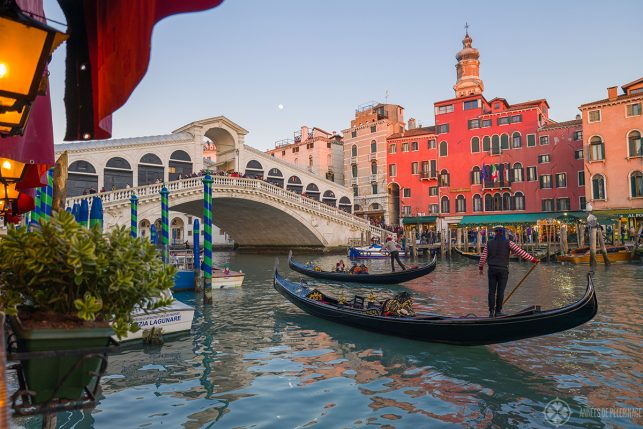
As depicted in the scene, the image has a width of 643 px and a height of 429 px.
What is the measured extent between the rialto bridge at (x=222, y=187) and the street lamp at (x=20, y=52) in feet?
59.4

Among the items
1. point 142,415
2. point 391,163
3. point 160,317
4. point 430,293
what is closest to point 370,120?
point 391,163

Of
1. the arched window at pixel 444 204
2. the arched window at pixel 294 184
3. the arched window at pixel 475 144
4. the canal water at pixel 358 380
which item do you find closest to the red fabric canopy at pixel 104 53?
the canal water at pixel 358 380

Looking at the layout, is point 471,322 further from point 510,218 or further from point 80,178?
point 510,218

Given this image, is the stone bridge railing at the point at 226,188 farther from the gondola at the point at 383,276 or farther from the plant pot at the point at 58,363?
the plant pot at the point at 58,363

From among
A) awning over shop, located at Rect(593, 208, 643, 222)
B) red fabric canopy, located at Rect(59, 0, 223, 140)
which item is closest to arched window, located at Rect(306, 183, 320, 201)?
awning over shop, located at Rect(593, 208, 643, 222)

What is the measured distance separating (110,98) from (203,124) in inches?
1088

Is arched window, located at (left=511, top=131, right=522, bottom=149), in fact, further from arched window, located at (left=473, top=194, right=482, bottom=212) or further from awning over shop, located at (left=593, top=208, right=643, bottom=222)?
awning over shop, located at (left=593, top=208, right=643, bottom=222)

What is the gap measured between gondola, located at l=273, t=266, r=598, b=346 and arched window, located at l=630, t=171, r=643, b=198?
72.9ft

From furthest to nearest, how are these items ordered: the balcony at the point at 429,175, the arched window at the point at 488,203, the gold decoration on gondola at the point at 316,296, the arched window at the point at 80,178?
the balcony at the point at 429,175 < the arched window at the point at 488,203 < the arched window at the point at 80,178 < the gold decoration on gondola at the point at 316,296

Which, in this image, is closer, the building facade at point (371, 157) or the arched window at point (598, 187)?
the arched window at point (598, 187)

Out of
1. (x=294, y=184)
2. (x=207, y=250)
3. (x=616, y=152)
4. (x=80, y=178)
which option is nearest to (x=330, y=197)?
(x=294, y=184)

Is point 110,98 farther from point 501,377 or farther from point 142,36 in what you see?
point 501,377

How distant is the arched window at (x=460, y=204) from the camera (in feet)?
100

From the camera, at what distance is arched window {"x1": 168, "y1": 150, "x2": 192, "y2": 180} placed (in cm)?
2716
